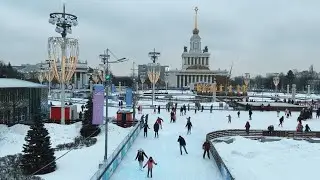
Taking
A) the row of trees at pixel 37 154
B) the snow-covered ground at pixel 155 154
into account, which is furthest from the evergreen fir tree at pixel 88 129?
the row of trees at pixel 37 154

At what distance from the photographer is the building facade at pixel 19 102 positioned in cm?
2969

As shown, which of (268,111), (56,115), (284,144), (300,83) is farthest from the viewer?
(300,83)

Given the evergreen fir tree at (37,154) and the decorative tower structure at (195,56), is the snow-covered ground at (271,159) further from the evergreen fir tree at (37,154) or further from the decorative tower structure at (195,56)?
the decorative tower structure at (195,56)

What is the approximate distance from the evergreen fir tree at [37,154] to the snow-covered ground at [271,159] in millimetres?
7877

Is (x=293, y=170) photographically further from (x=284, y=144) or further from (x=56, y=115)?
(x=56, y=115)

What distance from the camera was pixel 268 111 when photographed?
47.7m

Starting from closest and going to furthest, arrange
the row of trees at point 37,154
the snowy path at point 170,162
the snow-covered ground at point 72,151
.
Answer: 1. the snowy path at point 170,162
2. the snow-covered ground at point 72,151
3. the row of trees at point 37,154

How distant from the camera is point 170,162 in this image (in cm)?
1981

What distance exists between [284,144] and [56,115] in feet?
58.5

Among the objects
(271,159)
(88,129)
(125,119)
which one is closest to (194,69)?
(125,119)

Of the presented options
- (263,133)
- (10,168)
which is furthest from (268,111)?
(10,168)

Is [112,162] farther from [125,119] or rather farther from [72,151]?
[125,119]

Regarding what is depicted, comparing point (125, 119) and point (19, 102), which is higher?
point (19, 102)

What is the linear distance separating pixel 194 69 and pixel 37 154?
13316 centimetres
